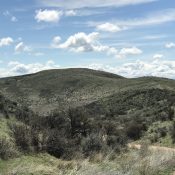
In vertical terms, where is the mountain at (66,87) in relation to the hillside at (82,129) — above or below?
above

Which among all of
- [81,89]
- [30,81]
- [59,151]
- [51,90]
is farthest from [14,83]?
[59,151]

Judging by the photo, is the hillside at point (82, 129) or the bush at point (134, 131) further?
the bush at point (134, 131)

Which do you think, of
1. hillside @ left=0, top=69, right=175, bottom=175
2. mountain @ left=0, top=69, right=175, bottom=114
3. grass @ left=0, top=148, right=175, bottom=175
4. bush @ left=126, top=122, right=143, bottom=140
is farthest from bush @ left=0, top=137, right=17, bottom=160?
mountain @ left=0, top=69, right=175, bottom=114

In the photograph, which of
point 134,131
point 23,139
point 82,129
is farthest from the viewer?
point 134,131

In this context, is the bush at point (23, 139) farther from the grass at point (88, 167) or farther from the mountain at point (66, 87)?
the mountain at point (66, 87)

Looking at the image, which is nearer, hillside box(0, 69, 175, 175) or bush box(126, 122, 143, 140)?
hillside box(0, 69, 175, 175)

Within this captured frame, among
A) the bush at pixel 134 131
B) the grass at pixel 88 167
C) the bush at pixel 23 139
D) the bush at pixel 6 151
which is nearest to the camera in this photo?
the grass at pixel 88 167

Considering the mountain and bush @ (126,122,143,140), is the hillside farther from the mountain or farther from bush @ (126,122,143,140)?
the mountain

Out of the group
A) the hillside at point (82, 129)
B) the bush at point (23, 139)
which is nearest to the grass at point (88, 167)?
the hillside at point (82, 129)

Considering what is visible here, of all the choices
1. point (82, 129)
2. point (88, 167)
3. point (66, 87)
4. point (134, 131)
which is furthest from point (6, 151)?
point (66, 87)

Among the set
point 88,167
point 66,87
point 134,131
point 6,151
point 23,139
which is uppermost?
point 66,87

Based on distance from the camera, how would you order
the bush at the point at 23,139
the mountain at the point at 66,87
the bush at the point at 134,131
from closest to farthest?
the bush at the point at 23,139, the bush at the point at 134,131, the mountain at the point at 66,87

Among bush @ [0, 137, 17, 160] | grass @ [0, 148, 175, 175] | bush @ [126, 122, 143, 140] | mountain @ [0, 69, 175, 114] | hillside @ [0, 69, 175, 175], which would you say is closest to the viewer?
grass @ [0, 148, 175, 175]

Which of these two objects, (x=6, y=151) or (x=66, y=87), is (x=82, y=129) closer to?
(x=6, y=151)
